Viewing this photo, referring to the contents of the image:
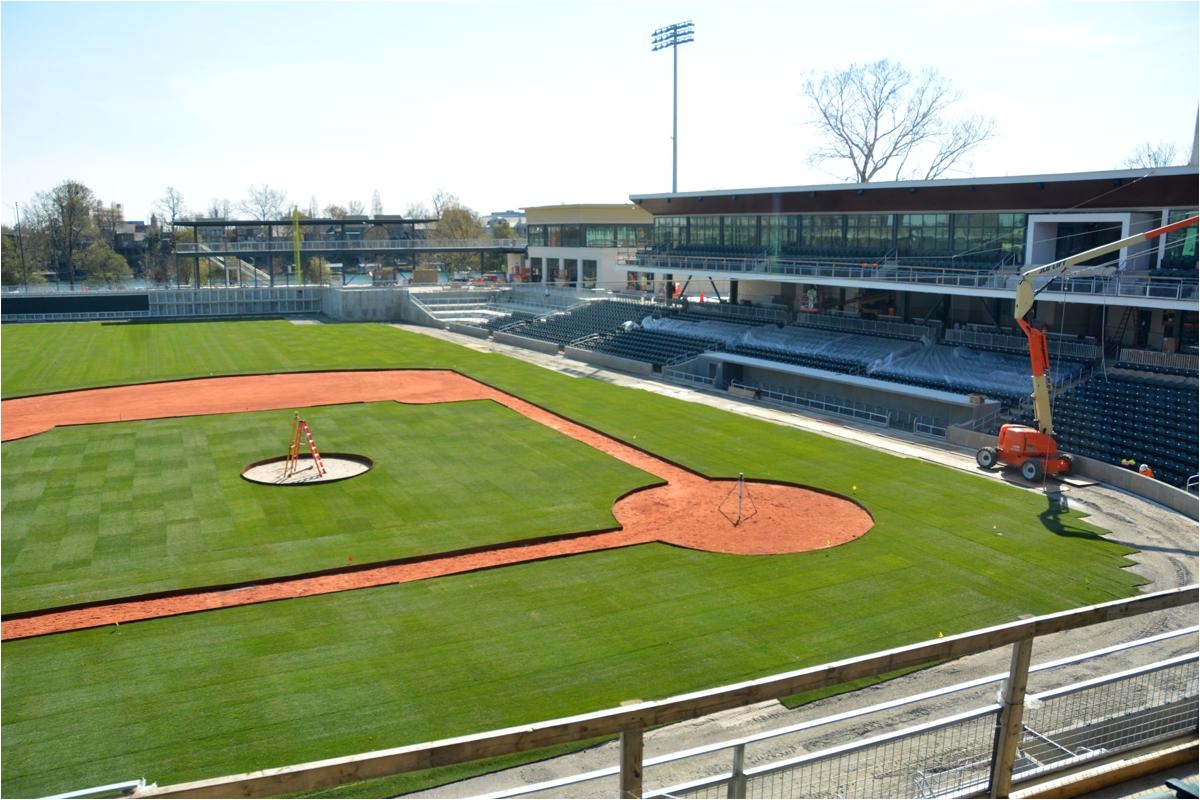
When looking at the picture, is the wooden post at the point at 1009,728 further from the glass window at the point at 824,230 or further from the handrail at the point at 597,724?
the glass window at the point at 824,230

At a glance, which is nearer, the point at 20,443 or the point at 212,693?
the point at 212,693

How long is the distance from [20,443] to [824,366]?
30.4m

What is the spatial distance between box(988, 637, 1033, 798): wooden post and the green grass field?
872cm

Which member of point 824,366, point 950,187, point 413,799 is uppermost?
point 950,187

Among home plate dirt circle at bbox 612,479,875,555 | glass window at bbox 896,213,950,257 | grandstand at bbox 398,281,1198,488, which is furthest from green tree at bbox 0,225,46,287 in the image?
home plate dirt circle at bbox 612,479,875,555

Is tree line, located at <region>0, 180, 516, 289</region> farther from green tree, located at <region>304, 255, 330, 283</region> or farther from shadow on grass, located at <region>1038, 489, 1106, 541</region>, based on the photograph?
shadow on grass, located at <region>1038, 489, 1106, 541</region>

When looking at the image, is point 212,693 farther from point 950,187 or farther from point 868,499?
point 950,187

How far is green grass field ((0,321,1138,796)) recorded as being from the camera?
542 inches

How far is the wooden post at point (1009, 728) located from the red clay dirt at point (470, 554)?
14.8 meters

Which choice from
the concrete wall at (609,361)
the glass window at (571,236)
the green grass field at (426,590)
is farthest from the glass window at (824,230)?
the glass window at (571,236)

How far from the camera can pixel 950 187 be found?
132 ft

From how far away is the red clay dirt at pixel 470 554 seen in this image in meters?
18.2

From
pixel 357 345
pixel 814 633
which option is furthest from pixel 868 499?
pixel 357 345

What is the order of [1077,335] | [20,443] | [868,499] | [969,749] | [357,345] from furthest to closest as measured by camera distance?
1. [357,345]
2. [1077,335]
3. [20,443]
4. [868,499]
5. [969,749]
